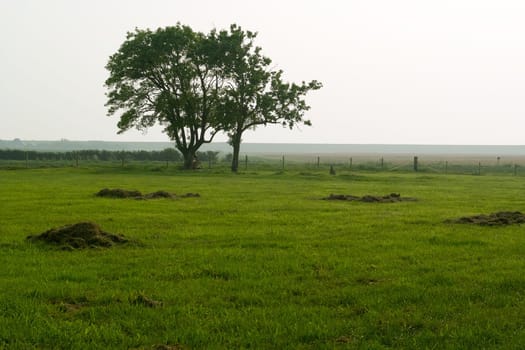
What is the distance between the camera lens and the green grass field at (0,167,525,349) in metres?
6.79

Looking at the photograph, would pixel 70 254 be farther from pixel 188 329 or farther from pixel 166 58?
pixel 166 58

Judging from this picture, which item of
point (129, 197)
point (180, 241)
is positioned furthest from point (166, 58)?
point (180, 241)

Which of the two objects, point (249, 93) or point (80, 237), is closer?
point (80, 237)

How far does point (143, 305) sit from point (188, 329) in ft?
3.99

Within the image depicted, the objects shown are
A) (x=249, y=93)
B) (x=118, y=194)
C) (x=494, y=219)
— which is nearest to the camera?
(x=494, y=219)

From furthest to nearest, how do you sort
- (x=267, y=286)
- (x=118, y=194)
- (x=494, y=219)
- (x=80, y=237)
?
(x=118, y=194) → (x=494, y=219) → (x=80, y=237) → (x=267, y=286)

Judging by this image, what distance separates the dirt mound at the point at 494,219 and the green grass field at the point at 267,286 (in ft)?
1.81

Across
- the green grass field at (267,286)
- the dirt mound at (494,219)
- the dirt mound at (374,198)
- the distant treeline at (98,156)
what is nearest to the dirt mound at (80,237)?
the green grass field at (267,286)

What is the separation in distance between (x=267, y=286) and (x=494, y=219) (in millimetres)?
10162

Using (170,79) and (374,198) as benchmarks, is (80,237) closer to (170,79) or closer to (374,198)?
(374,198)

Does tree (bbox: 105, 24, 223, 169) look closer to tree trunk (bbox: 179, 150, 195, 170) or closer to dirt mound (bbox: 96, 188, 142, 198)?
tree trunk (bbox: 179, 150, 195, 170)

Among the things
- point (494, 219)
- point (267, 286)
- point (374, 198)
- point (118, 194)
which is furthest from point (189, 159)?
point (267, 286)

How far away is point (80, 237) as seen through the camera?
12578 millimetres

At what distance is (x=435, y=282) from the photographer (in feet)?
30.4
